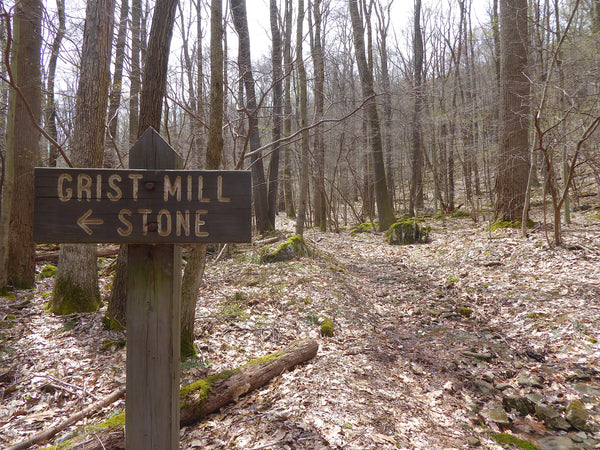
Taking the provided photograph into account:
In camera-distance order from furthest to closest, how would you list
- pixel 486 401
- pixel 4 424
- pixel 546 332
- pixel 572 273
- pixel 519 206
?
pixel 519 206 → pixel 572 273 → pixel 546 332 → pixel 486 401 → pixel 4 424

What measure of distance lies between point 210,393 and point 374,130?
1285cm

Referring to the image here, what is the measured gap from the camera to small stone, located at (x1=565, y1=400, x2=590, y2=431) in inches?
120

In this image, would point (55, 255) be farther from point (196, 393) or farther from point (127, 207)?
point (127, 207)

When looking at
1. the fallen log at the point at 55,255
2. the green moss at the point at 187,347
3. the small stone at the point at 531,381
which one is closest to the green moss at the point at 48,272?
the fallen log at the point at 55,255

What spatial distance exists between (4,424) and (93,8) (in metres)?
5.39

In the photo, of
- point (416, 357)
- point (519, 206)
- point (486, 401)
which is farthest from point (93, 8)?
point (519, 206)

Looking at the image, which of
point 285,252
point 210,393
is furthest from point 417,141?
point 210,393

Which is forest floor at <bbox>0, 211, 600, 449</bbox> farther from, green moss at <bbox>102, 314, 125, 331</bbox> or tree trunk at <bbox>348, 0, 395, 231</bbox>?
tree trunk at <bbox>348, 0, 395, 231</bbox>

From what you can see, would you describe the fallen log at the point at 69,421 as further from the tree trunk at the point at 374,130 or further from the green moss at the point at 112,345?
the tree trunk at the point at 374,130

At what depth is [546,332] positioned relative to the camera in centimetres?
463

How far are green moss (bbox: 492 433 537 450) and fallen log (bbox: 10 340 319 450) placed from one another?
1960 millimetres

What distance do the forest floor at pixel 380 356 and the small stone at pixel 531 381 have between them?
0.5 inches

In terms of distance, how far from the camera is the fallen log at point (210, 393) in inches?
103

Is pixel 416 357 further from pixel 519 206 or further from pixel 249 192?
pixel 519 206
